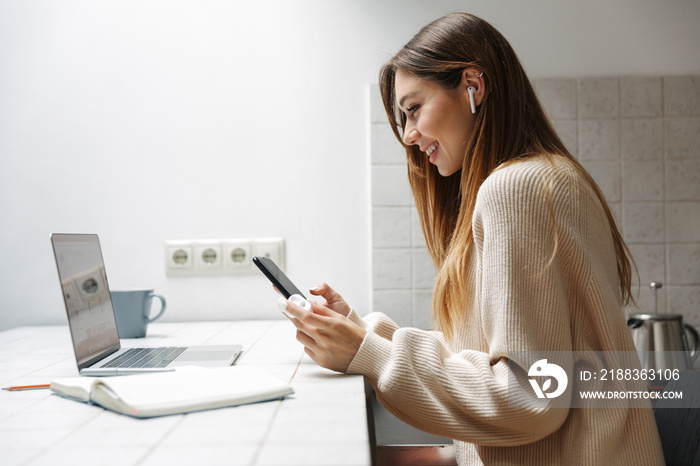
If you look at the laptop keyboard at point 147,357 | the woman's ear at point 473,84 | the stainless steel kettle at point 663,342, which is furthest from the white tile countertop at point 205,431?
the stainless steel kettle at point 663,342

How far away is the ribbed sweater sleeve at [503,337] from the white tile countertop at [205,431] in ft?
0.27

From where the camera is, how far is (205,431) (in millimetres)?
595

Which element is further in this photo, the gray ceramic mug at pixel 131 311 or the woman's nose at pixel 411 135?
the gray ceramic mug at pixel 131 311

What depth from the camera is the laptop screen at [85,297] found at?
36.8 inches

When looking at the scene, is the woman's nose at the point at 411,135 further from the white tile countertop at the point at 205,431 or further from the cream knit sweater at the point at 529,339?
the white tile countertop at the point at 205,431

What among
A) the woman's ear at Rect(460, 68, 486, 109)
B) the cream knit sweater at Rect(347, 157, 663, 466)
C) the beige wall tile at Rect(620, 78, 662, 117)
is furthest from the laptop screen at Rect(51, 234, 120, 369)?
the beige wall tile at Rect(620, 78, 662, 117)

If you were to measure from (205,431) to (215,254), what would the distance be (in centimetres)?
108

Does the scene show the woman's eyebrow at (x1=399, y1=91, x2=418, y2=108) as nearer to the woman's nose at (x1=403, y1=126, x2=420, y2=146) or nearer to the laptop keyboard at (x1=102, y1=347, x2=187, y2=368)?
the woman's nose at (x1=403, y1=126, x2=420, y2=146)

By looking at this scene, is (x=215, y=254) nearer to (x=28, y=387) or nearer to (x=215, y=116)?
(x=215, y=116)

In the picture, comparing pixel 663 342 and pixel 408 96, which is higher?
pixel 408 96

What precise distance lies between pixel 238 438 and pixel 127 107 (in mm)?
1336

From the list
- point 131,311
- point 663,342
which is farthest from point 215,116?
point 663,342

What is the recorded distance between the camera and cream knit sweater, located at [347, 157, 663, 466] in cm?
76

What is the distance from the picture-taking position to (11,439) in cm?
60
